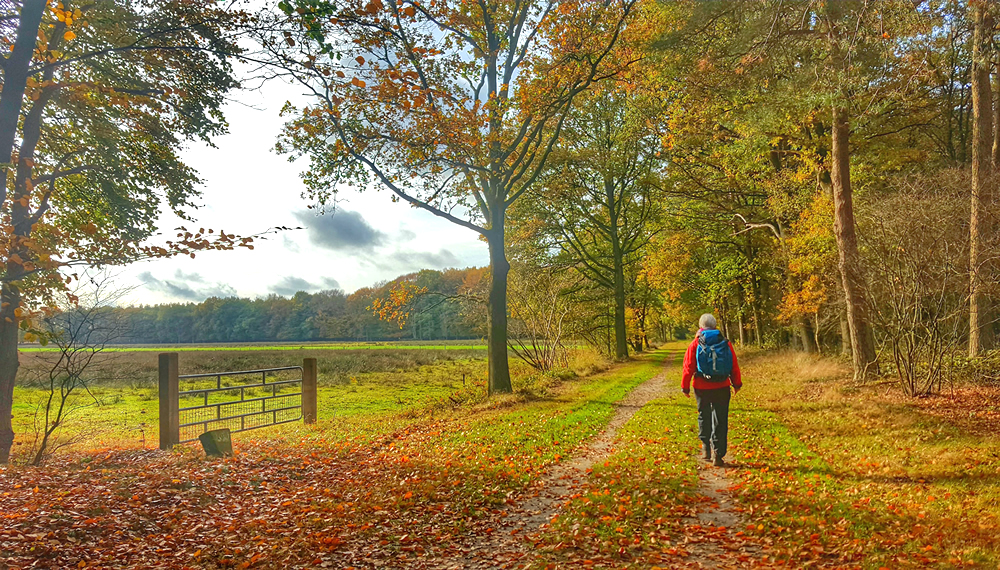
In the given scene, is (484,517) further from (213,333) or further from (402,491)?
(213,333)

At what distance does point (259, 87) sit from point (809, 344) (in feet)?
75.7

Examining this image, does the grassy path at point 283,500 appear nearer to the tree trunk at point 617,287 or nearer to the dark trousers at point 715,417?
the dark trousers at point 715,417

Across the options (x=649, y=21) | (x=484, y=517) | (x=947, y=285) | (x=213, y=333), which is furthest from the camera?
(x=213, y=333)

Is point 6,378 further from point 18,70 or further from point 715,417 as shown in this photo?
point 715,417

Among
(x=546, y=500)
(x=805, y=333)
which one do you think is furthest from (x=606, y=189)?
(x=546, y=500)

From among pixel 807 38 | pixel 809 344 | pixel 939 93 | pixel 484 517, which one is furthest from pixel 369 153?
pixel 939 93

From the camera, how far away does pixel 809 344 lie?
2247 cm

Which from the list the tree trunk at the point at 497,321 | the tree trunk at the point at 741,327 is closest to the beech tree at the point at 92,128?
the tree trunk at the point at 497,321

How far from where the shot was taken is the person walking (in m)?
7.25

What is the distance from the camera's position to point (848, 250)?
13023 millimetres

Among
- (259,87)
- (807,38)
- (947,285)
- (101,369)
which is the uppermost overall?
(807,38)

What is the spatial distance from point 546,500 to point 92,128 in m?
12.9

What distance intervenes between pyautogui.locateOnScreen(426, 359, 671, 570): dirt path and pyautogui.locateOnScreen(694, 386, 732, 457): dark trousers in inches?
60.6

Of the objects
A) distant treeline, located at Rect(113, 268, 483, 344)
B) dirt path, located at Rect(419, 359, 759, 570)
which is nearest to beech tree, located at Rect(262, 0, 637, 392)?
dirt path, located at Rect(419, 359, 759, 570)
